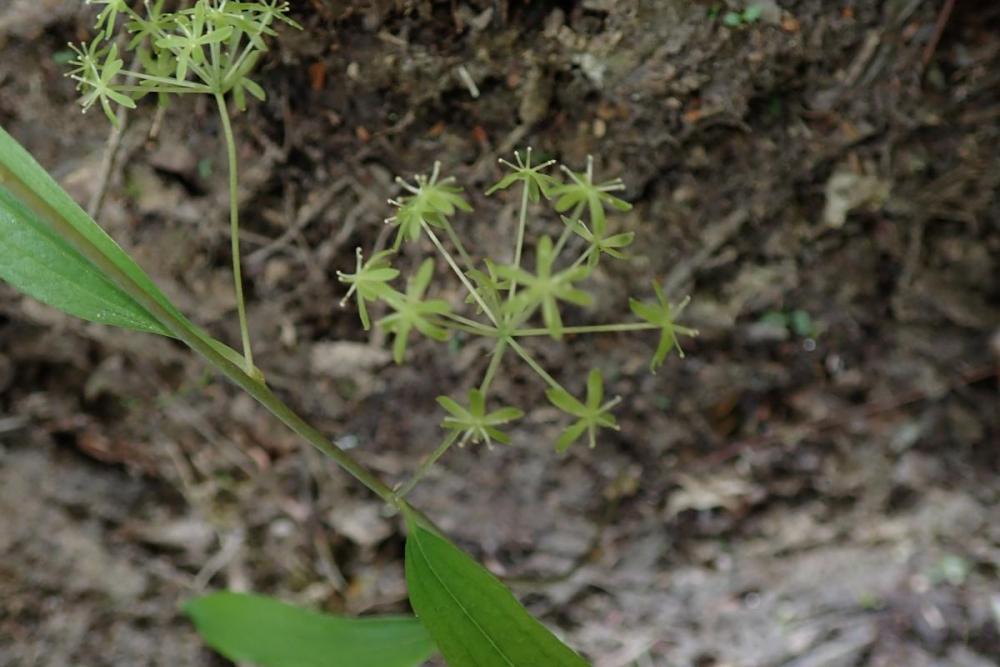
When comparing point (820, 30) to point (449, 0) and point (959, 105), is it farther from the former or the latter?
point (449, 0)

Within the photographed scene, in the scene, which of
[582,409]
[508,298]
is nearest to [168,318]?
[508,298]

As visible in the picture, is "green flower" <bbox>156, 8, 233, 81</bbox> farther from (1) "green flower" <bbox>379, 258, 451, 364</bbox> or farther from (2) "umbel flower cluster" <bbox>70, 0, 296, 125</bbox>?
(1) "green flower" <bbox>379, 258, 451, 364</bbox>

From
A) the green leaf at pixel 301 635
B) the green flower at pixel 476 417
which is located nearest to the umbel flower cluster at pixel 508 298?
the green flower at pixel 476 417

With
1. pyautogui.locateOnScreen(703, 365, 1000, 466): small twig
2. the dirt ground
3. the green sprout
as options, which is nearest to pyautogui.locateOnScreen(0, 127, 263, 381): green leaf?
the green sprout

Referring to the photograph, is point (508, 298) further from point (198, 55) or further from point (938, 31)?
point (938, 31)

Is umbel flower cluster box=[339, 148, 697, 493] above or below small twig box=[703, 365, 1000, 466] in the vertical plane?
above
